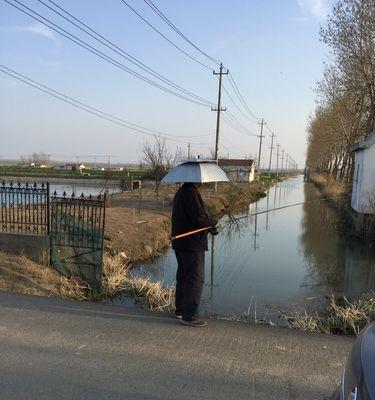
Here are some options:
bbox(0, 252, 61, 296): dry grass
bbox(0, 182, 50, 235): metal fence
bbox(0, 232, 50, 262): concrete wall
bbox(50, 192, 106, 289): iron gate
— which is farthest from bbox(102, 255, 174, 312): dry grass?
bbox(0, 182, 50, 235): metal fence

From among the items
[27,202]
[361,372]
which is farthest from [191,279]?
[27,202]

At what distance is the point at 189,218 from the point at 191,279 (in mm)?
761

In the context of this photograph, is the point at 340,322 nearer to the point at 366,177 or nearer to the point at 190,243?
the point at 190,243

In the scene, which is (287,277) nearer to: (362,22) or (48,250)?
(48,250)

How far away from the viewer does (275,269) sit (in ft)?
49.1

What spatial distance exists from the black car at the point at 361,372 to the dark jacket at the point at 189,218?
11.4ft

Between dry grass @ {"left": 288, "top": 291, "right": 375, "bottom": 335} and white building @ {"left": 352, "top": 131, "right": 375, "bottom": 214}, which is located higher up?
white building @ {"left": 352, "top": 131, "right": 375, "bottom": 214}

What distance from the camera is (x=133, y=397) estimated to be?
4.13m

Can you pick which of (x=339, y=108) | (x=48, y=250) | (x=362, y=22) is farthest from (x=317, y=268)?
(x=339, y=108)

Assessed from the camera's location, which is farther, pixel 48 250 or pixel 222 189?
pixel 222 189

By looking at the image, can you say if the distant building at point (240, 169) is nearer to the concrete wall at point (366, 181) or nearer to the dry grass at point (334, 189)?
the dry grass at point (334, 189)

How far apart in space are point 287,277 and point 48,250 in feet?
22.6

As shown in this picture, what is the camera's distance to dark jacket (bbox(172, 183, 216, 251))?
19.9ft

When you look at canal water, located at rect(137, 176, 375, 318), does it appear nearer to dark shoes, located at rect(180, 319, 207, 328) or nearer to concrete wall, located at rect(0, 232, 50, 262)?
dark shoes, located at rect(180, 319, 207, 328)
